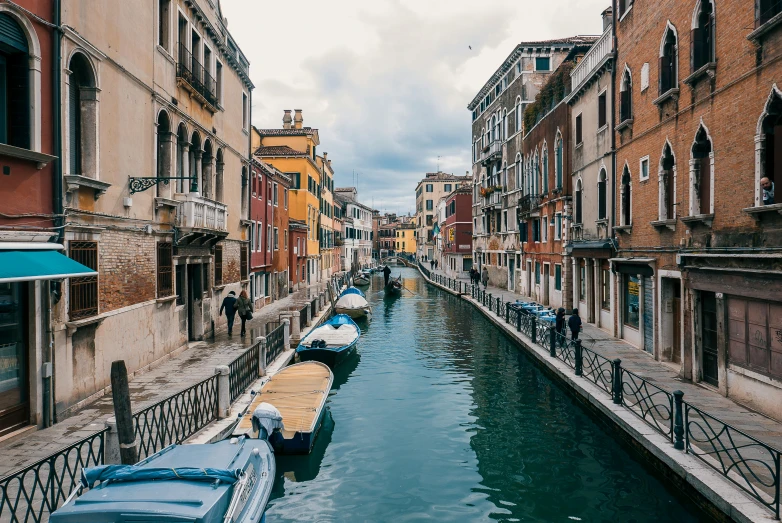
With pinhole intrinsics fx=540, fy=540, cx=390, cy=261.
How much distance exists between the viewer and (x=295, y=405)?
10062 millimetres

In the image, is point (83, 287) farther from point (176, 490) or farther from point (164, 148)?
point (176, 490)

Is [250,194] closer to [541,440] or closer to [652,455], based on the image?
[541,440]

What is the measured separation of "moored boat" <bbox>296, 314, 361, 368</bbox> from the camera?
15492mm

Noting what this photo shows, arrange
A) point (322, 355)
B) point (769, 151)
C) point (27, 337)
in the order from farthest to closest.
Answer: point (322, 355)
point (769, 151)
point (27, 337)

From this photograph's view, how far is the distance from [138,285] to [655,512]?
1053cm

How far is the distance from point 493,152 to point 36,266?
32.2 metres

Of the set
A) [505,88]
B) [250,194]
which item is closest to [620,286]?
[250,194]

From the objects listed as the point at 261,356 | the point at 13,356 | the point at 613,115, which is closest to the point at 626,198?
the point at 613,115

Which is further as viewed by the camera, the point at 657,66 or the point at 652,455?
the point at 657,66

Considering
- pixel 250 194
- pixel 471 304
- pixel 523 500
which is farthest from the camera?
pixel 471 304

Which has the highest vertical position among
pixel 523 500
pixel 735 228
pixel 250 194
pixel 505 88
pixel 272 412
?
pixel 505 88

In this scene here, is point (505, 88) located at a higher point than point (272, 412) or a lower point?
higher

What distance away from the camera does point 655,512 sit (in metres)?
7.15

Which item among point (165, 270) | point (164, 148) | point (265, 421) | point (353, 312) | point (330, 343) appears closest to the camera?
point (265, 421)
